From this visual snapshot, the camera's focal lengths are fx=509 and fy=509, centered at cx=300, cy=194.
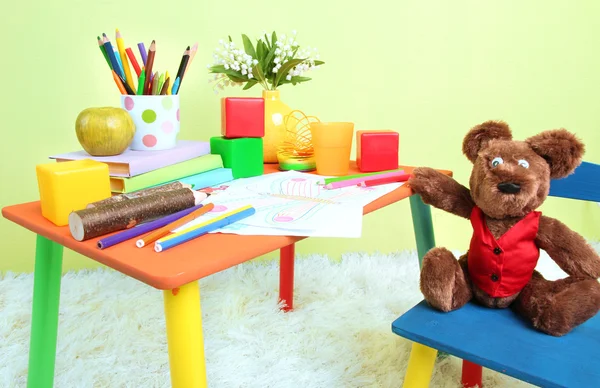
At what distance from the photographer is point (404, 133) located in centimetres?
159

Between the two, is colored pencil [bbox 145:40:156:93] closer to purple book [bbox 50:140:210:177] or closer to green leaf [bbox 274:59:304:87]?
purple book [bbox 50:140:210:177]

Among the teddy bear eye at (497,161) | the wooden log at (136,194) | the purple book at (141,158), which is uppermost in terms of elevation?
the teddy bear eye at (497,161)

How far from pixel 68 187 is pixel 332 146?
0.41m

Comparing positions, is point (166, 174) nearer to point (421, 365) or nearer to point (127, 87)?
point (127, 87)

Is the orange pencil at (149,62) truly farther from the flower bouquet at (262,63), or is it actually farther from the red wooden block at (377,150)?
the red wooden block at (377,150)

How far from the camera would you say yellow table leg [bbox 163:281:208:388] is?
470 mm

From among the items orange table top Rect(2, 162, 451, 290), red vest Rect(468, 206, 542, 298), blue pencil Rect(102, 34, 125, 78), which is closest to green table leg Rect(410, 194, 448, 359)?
red vest Rect(468, 206, 542, 298)

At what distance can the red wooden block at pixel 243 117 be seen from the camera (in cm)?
82

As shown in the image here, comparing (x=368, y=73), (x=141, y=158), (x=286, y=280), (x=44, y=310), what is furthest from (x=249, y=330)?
(x=368, y=73)

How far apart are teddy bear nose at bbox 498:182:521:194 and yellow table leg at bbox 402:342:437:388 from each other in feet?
0.75

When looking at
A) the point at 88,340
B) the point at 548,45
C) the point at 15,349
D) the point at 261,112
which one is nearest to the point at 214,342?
the point at 88,340

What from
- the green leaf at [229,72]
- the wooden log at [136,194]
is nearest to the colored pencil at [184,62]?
the green leaf at [229,72]

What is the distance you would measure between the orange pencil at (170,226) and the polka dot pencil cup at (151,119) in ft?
0.75

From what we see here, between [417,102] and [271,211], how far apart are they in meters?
1.06
